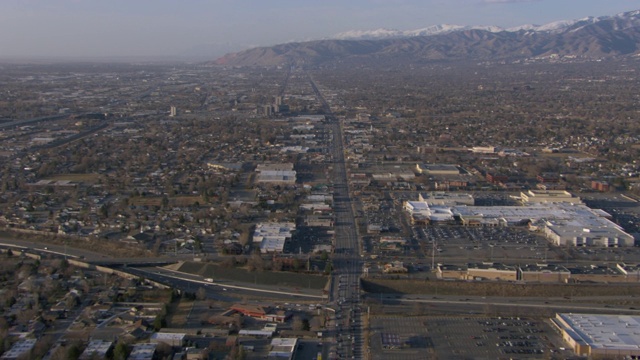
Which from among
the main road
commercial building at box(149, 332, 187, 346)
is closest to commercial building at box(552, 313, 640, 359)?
the main road

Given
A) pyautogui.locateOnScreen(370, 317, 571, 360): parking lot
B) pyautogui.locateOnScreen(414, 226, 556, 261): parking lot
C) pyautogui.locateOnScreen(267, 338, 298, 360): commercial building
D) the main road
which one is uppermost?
pyautogui.locateOnScreen(267, 338, 298, 360): commercial building

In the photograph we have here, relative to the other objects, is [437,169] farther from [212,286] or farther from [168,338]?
[168,338]

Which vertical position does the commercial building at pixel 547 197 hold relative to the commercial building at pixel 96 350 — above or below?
below

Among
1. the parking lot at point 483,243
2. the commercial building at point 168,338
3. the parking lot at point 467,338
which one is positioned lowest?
the parking lot at point 467,338

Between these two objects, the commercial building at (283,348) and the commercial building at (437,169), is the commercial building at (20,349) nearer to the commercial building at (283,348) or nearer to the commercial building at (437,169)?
the commercial building at (283,348)

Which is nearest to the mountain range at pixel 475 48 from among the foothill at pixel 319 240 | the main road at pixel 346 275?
the foothill at pixel 319 240

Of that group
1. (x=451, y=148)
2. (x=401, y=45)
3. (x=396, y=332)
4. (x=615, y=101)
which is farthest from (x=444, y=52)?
(x=396, y=332)

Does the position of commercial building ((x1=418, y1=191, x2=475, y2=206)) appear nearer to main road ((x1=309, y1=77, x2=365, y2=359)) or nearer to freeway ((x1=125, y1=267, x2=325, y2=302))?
main road ((x1=309, y1=77, x2=365, y2=359))

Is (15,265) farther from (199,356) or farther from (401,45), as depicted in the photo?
(401,45)
